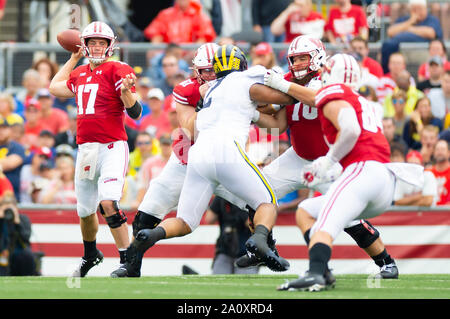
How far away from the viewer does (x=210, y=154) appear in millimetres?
7719

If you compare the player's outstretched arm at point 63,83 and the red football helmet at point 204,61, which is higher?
the red football helmet at point 204,61

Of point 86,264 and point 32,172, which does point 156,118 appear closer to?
point 32,172

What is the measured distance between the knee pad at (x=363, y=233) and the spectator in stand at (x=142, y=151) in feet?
14.7

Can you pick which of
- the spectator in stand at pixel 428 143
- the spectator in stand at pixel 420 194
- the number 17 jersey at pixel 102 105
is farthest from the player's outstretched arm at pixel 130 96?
the spectator in stand at pixel 428 143

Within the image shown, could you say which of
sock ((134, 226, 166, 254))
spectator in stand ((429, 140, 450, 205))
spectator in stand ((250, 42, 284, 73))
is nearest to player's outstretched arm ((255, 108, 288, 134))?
sock ((134, 226, 166, 254))

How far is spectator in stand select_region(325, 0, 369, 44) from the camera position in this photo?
14.5m

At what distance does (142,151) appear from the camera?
40.7 feet

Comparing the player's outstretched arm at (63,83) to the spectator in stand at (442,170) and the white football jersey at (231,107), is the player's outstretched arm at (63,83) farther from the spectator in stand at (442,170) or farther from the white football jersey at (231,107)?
the spectator in stand at (442,170)

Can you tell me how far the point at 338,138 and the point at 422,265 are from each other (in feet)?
15.0

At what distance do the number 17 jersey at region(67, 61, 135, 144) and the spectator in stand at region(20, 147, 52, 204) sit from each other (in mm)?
3576

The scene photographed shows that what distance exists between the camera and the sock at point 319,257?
6684 millimetres

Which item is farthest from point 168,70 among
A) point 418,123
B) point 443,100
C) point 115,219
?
point 115,219

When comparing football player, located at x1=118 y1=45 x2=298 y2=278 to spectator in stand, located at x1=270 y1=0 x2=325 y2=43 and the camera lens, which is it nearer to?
the camera lens

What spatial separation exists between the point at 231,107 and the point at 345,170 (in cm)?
123
